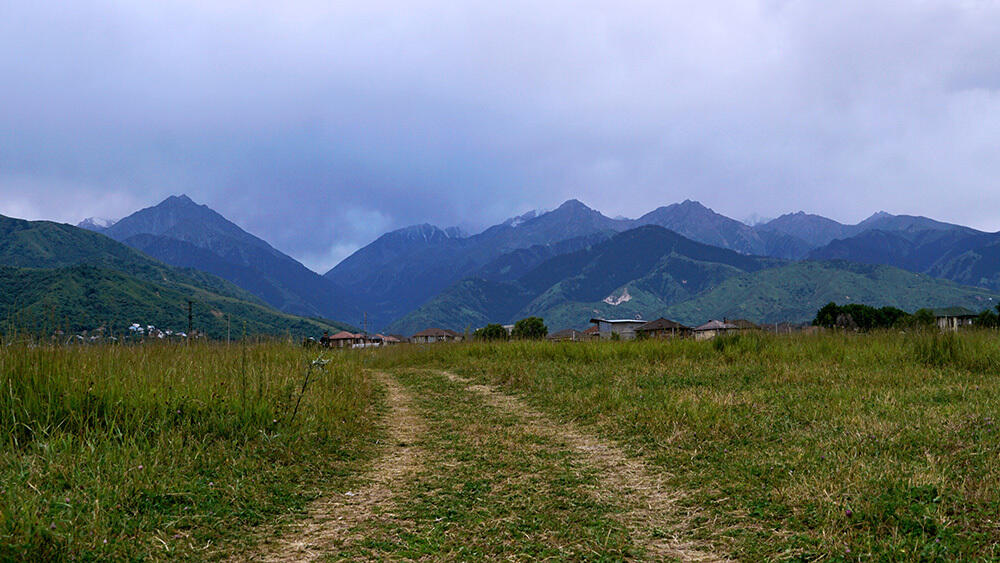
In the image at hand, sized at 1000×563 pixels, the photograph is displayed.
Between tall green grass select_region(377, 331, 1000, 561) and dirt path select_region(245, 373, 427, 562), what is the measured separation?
2.87 metres

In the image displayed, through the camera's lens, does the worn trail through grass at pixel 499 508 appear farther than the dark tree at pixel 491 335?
No

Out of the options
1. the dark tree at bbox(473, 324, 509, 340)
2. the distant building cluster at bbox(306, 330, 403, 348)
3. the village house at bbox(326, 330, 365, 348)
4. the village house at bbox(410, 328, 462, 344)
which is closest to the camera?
the distant building cluster at bbox(306, 330, 403, 348)

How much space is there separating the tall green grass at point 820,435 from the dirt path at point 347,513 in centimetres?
287

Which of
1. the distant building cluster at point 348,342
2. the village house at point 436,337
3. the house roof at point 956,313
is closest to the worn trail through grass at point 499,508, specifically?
the distant building cluster at point 348,342

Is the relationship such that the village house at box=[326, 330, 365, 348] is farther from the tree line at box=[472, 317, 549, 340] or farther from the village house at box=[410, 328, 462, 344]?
the tree line at box=[472, 317, 549, 340]

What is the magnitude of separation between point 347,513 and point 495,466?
6.95 ft

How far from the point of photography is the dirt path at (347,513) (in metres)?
4.46

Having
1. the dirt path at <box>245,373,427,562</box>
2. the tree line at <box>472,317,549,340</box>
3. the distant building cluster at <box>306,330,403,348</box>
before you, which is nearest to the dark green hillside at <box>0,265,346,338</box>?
the distant building cluster at <box>306,330,403,348</box>

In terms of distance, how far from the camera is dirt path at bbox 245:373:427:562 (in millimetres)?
4461

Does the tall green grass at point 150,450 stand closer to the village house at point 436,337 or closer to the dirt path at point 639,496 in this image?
the dirt path at point 639,496

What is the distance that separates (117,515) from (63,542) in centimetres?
61

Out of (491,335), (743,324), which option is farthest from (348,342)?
(743,324)

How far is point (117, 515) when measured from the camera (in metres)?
4.65

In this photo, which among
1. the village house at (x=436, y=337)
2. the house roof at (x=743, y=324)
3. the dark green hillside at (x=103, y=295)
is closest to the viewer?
the house roof at (x=743, y=324)
